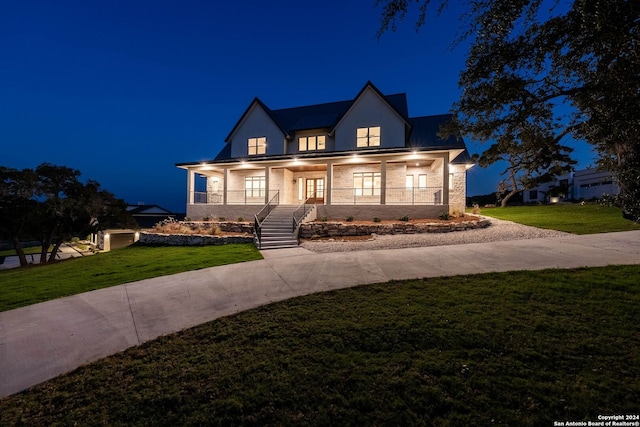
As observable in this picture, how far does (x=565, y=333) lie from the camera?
12.1ft

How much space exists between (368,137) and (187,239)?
14516 mm

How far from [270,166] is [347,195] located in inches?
248

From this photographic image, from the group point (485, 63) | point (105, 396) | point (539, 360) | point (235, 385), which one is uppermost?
point (485, 63)

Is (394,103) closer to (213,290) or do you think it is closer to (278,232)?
(278,232)

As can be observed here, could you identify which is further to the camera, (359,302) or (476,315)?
(359,302)

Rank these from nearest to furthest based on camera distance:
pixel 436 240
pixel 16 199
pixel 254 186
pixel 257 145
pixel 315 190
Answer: pixel 436 240
pixel 16 199
pixel 315 190
pixel 254 186
pixel 257 145

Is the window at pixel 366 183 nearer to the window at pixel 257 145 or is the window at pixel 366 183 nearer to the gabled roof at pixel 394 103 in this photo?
the gabled roof at pixel 394 103

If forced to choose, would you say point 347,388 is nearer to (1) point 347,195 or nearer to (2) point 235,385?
(2) point 235,385

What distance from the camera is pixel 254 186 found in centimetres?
2219

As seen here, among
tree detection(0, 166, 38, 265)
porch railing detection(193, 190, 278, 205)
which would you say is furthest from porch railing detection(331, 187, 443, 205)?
tree detection(0, 166, 38, 265)

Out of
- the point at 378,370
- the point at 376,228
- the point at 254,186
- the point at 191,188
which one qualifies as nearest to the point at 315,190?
the point at 254,186

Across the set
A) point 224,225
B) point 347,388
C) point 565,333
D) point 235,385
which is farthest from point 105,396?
point 224,225

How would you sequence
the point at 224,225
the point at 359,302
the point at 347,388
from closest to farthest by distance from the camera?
the point at 347,388, the point at 359,302, the point at 224,225

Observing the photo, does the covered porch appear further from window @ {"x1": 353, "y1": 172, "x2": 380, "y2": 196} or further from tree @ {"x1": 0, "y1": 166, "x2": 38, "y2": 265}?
tree @ {"x1": 0, "y1": 166, "x2": 38, "y2": 265}
